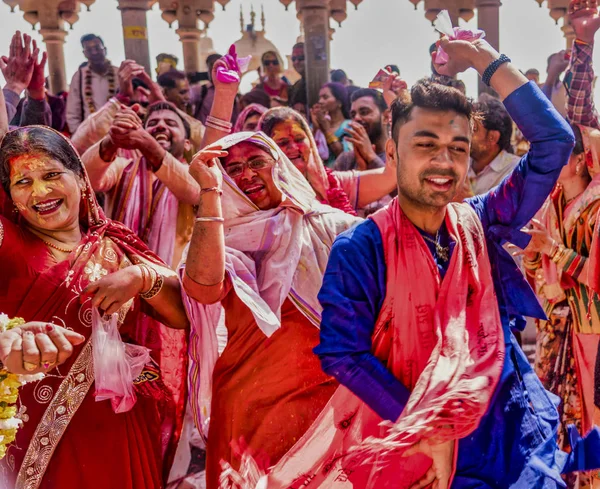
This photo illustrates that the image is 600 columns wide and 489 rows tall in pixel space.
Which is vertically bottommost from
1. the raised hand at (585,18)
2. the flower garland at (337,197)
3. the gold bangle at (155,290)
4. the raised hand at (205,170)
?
the gold bangle at (155,290)

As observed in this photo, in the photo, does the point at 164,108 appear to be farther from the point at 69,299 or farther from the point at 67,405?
the point at 67,405

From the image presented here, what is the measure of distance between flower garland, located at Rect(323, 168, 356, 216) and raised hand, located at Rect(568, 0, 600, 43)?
133 centimetres

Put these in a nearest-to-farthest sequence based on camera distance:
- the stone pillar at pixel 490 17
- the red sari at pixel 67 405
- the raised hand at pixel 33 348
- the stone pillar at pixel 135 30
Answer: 1. the raised hand at pixel 33 348
2. the red sari at pixel 67 405
3. the stone pillar at pixel 135 30
4. the stone pillar at pixel 490 17

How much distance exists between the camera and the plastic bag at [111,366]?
284 centimetres

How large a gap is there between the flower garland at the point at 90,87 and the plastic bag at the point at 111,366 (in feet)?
15.3

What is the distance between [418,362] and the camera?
2277 mm

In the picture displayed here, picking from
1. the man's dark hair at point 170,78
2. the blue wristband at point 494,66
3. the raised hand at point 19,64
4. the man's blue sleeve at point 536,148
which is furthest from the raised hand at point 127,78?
the man's blue sleeve at point 536,148

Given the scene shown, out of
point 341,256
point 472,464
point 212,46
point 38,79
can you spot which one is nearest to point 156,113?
point 38,79

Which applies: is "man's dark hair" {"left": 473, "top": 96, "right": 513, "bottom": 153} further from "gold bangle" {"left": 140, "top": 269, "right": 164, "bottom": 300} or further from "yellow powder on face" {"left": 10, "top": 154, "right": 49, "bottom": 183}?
"yellow powder on face" {"left": 10, "top": 154, "right": 49, "bottom": 183}

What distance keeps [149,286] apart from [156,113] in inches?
84.7

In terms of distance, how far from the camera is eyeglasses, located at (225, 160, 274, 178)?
313 cm

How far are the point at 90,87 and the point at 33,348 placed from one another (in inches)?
224

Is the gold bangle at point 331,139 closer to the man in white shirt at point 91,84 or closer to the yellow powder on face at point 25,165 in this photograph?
the man in white shirt at point 91,84

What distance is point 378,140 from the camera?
6.04 metres
